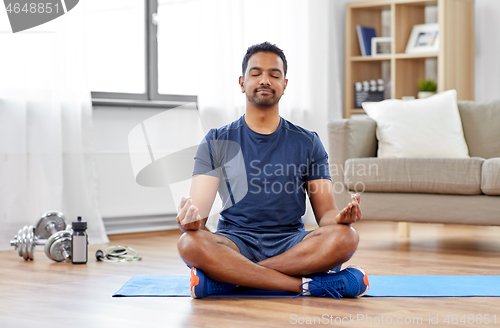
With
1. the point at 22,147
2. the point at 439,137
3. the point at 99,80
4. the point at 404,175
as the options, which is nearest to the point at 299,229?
the point at 404,175

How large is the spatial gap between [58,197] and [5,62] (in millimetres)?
755

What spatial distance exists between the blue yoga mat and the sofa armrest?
111 cm

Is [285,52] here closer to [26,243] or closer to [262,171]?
[26,243]

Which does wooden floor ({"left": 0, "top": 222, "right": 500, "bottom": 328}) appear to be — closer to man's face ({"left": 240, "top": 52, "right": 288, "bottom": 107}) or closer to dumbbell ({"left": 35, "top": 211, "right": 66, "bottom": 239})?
dumbbell ({"left": 35, "top": 211, "right": 66, "bottom": 239})

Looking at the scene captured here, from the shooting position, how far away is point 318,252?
1960 millimetres

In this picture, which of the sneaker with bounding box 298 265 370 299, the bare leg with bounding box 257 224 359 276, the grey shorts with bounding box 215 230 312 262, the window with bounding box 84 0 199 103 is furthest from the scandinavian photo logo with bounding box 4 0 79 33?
the sneaker with bounding box 298 265 370 299

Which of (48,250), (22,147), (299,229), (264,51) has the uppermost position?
(264,51)

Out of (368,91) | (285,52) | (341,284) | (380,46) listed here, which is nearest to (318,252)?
(341,284)

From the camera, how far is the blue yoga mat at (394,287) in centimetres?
205

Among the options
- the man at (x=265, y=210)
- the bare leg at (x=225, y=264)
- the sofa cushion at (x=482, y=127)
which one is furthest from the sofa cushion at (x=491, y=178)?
the bare leg at (x=225, y=264)

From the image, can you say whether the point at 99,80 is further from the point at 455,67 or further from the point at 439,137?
the point at 455,67

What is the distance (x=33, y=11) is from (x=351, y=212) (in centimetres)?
238

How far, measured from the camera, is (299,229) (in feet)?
7.06

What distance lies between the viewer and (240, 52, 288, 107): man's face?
6.91 feet
